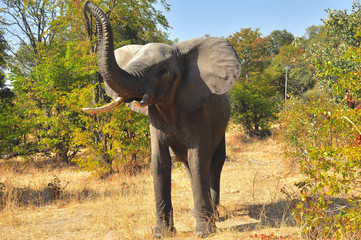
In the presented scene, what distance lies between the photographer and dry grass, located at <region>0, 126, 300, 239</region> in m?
4.49

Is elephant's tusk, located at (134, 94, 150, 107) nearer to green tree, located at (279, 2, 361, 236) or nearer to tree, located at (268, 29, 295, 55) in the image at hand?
green tree, located at (279, 2, 361, 236)

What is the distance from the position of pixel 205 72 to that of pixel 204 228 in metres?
2.17

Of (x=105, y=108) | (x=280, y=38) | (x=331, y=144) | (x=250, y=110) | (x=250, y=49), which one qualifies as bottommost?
(x=331, y=144)

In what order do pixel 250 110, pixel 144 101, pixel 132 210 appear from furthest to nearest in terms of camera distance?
pixel 250 110 → pixel 132 210 → pixel 144 101

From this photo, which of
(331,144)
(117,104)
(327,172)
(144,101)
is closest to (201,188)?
(144,101)

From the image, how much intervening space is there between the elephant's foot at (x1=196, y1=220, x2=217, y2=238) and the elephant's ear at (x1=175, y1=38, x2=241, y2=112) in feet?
5.29

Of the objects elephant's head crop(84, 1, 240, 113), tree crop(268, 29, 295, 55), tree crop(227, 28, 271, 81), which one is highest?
tree crop(268, 29, 295, 55)

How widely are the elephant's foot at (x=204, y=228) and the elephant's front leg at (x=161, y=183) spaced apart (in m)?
0.40

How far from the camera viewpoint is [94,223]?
526 centimetres

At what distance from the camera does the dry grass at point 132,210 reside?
4.49 meters

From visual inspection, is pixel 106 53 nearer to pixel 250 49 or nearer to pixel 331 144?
pixel 331 144

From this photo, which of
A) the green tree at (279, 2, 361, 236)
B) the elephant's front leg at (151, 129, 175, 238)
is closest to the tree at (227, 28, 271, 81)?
the green tree at (279, 2, 361, 236)

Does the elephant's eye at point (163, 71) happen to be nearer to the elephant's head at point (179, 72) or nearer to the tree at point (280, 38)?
the elephant's head at point (179, 72)

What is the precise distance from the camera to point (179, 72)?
395 cm
